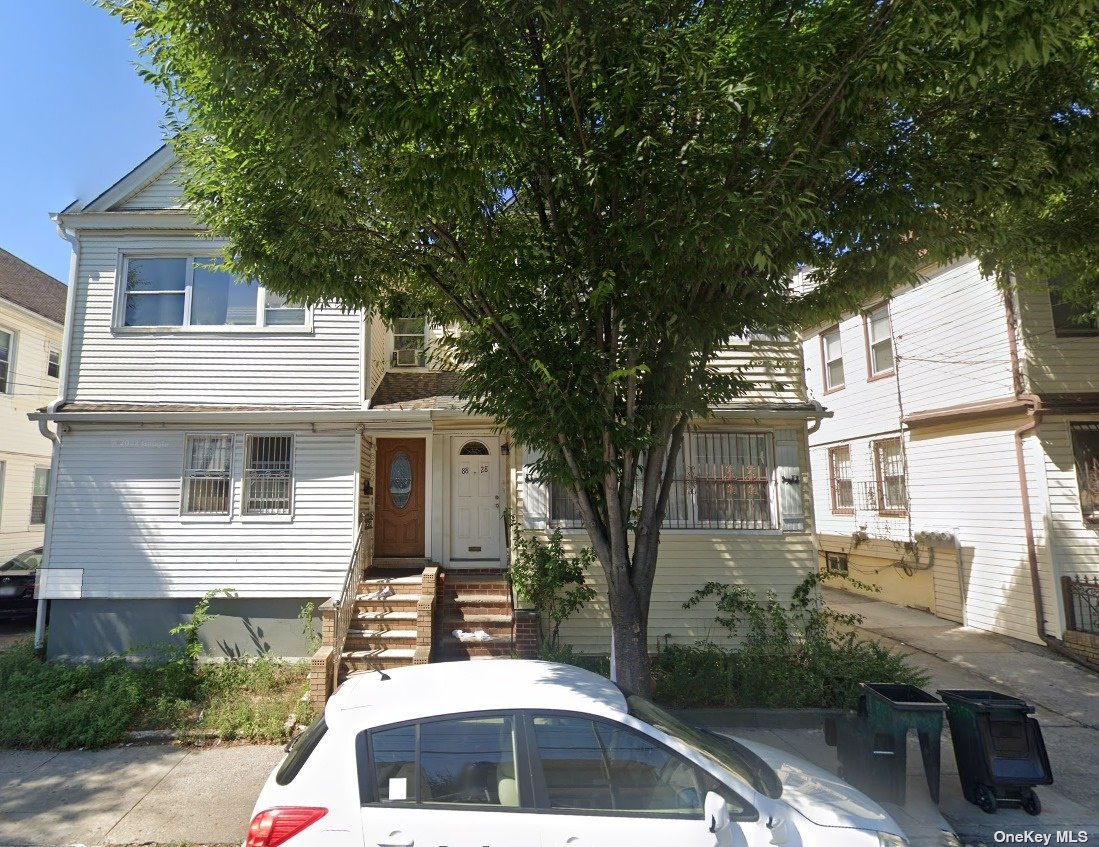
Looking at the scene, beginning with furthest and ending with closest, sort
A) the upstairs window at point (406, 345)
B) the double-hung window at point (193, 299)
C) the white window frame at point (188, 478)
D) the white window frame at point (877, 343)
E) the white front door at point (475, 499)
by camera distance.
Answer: the white window frame at point (877, 343) < the upstairs window at point (406, 345) < the white front door at point (475, 499) < the double-hung window at point (193, 299) < the white window frame at point (188, 478)

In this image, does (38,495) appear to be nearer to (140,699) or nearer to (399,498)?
(399,498)

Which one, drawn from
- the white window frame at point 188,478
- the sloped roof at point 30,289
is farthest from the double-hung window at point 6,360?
the white window frame at point 188,478

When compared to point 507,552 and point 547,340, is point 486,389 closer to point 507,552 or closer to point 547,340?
point 547,340

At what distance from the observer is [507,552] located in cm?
1011

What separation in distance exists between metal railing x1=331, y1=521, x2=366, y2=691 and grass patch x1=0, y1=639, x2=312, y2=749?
23.8 inches

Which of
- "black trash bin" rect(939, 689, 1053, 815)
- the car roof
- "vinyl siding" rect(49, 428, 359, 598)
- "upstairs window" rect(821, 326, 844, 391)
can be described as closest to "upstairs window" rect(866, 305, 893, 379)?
"upstairs window" rect(821, 326, 844, 391)

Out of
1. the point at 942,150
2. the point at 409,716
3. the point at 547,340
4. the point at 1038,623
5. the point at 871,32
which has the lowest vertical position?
the point at 1038,623

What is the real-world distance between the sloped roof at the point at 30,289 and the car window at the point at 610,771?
18.2 metres

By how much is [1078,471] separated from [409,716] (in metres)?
10.9

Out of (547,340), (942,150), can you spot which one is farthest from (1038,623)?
(547,340)

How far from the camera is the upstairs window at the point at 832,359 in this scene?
596 inches

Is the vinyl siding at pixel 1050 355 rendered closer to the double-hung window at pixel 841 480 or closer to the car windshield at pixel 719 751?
the double-hung window at pixel 841 480

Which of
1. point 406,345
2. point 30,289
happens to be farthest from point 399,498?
point 30,289

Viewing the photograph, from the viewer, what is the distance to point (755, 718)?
6891mm
